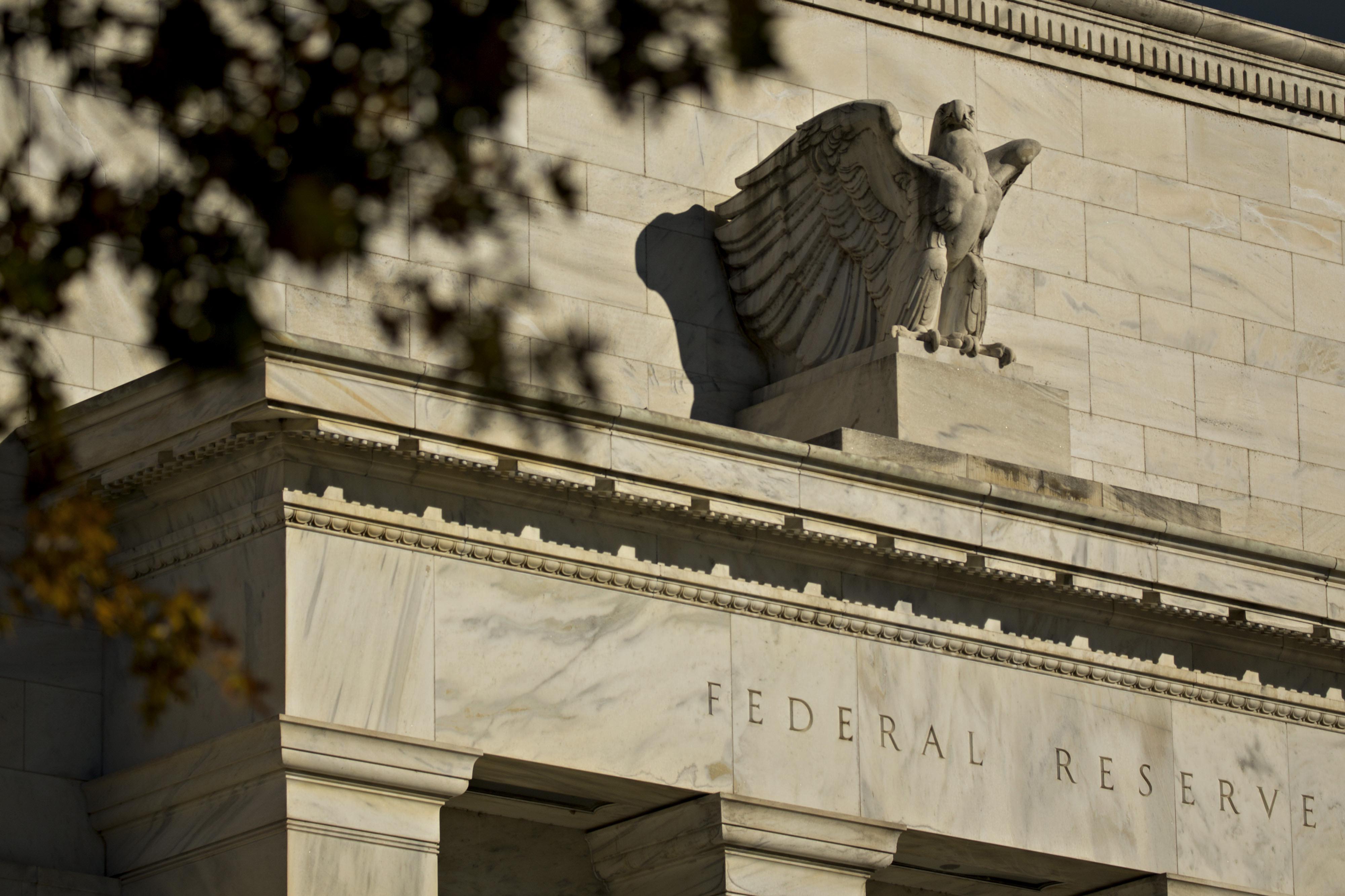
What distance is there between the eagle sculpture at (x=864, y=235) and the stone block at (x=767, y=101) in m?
0.69

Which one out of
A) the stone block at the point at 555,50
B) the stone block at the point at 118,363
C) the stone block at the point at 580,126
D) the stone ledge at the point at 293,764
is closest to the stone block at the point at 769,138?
the stone block at the point at 580,126

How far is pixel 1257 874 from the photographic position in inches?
806

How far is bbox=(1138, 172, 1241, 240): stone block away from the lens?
24.7m

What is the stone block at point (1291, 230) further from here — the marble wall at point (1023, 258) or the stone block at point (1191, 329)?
the stone block at point (1191, 329)

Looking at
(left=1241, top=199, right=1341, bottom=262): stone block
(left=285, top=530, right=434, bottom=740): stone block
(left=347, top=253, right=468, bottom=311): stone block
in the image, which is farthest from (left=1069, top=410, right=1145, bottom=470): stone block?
(left=285, top=530, right=434, bottom=740): stone block

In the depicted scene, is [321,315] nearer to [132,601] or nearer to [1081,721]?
[1081,721]

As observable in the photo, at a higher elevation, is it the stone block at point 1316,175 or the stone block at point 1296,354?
the stone block at point 1316,175

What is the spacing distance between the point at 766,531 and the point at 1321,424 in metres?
8.06

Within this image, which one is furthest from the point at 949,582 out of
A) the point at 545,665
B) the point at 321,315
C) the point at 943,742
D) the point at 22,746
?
the point at 22,746

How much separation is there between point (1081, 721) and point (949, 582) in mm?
1409

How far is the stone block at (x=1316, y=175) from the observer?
84.7 feet

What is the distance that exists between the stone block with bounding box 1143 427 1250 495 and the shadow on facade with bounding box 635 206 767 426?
373 centimetres

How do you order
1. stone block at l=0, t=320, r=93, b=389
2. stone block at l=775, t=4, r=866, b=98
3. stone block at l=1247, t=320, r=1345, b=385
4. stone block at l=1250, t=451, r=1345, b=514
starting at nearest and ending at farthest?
stone block at l=0, t=320, r=93, b=389
stone block at l=775, t=4, r=866, b=98
stone block at l=1250, t=451, r=1345, b=514
stone block at l=1247, t=320, r=1345, b=385

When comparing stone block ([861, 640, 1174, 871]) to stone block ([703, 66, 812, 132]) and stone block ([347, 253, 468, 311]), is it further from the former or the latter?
stone block ([703, 66, 812, 132])
